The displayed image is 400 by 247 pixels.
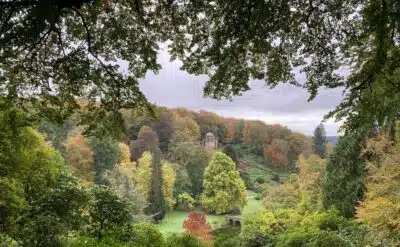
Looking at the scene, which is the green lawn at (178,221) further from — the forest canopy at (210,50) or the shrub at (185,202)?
the forest canopy at (210,50)

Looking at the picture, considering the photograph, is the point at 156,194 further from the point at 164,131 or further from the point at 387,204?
the point at 387,204

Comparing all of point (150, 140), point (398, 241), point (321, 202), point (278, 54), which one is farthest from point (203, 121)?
point (278, 54)

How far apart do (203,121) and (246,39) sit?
62.2 m

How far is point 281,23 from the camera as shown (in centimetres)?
484

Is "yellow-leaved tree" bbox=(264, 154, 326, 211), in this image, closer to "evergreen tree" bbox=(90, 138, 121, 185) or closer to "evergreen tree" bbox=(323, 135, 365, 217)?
"evergreen tree" bbox=(323, 135, 365, 217)

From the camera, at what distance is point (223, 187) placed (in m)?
33.7

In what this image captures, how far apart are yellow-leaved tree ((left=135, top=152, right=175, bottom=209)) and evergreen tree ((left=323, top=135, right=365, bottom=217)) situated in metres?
16.2

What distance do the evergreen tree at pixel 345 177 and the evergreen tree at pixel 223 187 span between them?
1307 cm

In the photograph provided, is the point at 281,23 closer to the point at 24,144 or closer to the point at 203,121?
the point at 24,144

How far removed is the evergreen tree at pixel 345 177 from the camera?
1908cm

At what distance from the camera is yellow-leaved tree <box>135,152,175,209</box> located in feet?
109

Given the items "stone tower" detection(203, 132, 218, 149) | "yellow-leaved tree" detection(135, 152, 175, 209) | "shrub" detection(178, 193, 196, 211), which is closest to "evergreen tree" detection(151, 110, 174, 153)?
"stone tower" detection(203, 132, 218, 149)

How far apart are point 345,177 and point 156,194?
661 inches

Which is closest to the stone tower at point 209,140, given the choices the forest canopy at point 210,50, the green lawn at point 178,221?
the green lawn at point 178,221
